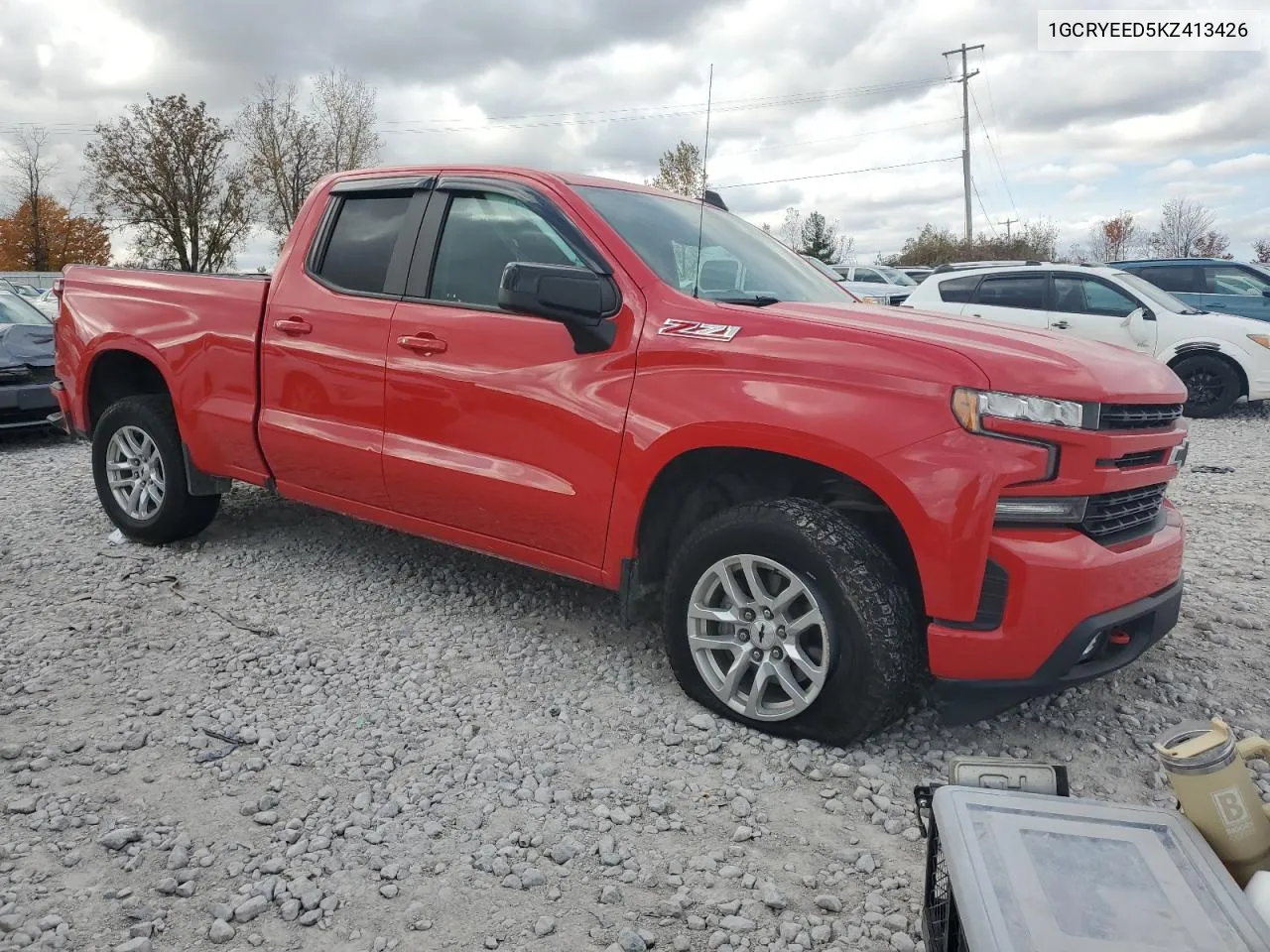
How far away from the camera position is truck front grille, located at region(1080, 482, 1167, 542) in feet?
8.95

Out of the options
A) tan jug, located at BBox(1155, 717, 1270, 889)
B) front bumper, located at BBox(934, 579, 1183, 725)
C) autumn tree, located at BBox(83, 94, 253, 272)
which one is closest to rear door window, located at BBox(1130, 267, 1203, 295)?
front bumper, located at BBox(934, 579, 1183, 725)

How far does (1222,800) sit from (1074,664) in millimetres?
653

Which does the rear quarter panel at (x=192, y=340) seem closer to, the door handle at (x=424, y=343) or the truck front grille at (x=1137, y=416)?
the door handle at (x=424, y=343)

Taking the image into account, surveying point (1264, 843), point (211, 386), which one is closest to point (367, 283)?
point (211, 386)

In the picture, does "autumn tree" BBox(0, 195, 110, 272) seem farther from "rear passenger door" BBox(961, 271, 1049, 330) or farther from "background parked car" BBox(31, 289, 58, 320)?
"rear passenger door" BBox(961, 271, 1049, 330)

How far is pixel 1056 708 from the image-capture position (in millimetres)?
3377

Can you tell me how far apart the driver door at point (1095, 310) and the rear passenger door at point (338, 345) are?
8.04 meters

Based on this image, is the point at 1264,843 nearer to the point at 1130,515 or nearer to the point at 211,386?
the point at 1130,515

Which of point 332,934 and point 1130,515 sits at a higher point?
point 1130,515

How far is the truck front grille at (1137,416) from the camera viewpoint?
8.95ft

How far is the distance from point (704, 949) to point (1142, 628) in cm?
164

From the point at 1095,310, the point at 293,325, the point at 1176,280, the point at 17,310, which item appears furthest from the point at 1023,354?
the point at 1176,280

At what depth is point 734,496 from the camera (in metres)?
3.33

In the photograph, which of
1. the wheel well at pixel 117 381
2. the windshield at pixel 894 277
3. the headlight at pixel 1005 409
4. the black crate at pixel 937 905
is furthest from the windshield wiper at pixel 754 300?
the windshield at pixel 894 277
